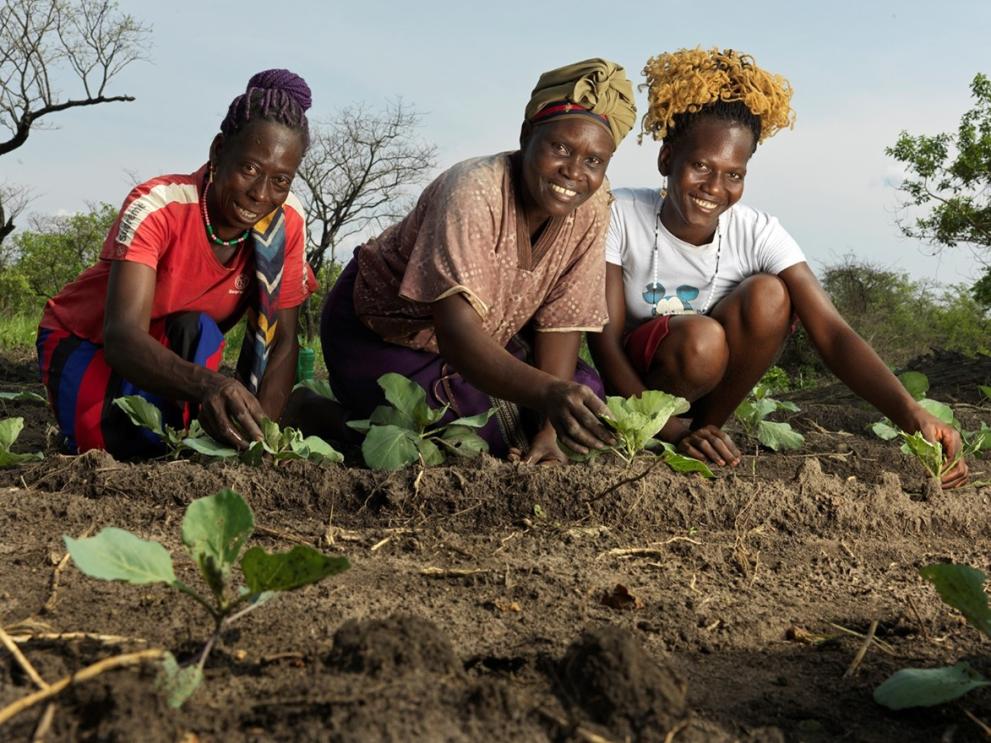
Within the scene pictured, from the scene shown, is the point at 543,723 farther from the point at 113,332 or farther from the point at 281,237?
the point at 281,237

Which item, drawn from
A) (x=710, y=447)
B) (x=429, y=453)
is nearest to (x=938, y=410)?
(x=710, y=447)

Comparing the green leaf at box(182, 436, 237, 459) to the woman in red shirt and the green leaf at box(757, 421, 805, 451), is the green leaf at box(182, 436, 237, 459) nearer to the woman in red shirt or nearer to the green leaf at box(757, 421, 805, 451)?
the woman in red shirt

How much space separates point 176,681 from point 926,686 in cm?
97

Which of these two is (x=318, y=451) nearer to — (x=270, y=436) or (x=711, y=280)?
(x=270, y=436)

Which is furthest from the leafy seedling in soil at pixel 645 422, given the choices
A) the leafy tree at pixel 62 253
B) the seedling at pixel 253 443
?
the leafy tree at pixel 62 253

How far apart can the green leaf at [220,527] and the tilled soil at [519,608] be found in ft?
0.41

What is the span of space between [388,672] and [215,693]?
0.21 meters

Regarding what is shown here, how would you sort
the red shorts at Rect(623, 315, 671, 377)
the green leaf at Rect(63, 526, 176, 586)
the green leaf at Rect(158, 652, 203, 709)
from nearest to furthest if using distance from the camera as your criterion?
the green leaf at Rect(158, 652, 203, 709) → the green leaf at Rect(63, 526, 176, 586) → the red shorts at Rect(623, 315, 671, 377)

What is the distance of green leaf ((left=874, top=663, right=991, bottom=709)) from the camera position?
1.36 m

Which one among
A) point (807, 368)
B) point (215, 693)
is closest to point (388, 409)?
point (215, 693)

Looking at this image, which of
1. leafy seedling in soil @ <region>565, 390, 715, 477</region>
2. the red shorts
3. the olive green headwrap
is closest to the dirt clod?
leafy seedling in soil @ <region>565, 390, 715, 477</region>

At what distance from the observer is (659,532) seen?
2338 mm

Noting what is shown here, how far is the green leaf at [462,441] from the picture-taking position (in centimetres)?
279

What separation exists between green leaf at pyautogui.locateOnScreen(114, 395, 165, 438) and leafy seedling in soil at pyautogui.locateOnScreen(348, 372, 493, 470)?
0.53m
